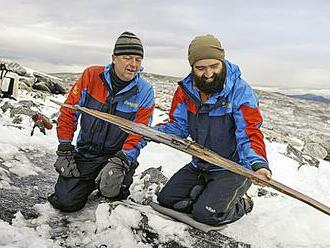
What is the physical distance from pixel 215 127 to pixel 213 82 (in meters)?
0.48

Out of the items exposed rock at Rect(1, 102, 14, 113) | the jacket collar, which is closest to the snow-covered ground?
the jacket collar

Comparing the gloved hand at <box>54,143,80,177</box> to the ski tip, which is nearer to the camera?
the ski tip

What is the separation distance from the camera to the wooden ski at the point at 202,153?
3.19 m

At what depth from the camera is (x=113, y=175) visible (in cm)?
446

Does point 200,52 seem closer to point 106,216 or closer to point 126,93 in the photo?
point 126,93

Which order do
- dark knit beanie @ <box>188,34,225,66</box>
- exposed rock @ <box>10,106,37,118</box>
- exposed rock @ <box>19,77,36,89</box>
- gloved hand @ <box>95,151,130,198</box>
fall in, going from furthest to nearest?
exposed rock @ <box>19,77,36,89</box>
exposed rock @ <box>10,106,37,118</box>
gloved hand @ <box>95,151,130,198</box>
dark knit beanie @ <box>188,34,225,66</box>

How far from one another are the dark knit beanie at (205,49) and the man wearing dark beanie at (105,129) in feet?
2.34

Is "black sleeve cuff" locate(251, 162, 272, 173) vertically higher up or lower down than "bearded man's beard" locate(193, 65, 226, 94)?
lower down

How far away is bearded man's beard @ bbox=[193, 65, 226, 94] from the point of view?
4.16 meters

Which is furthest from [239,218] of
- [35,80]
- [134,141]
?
[35,80]

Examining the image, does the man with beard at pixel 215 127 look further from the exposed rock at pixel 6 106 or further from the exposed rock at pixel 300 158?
the exposed rock at pixel 6 106

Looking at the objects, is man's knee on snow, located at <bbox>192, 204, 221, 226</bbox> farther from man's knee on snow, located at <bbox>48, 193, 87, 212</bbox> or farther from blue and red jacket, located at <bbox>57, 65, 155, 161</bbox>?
man's knee on snow, located at <bbox>48, 193, 87, 212</bbox>

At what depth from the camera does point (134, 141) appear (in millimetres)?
4648

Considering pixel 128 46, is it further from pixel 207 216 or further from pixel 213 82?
pixel 207 216
